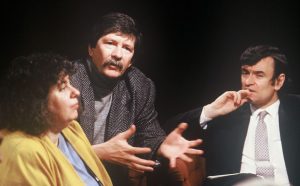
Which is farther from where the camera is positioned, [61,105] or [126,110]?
[126,110]

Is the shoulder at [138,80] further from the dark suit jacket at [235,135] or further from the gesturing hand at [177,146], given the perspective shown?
the gesturing hand at [177,146]

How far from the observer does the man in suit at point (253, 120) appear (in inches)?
99.2

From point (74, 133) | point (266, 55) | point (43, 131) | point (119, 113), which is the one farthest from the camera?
point (266, 55)

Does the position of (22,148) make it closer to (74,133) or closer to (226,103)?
(74,133)

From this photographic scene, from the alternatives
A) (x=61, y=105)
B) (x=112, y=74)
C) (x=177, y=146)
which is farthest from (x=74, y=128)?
(x=177, y=146)

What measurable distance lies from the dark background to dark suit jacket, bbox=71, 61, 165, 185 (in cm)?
8

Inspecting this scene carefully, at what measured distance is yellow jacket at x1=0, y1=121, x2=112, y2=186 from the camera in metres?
1.83

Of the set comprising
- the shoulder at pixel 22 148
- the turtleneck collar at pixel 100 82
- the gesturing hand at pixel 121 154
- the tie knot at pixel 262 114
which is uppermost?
the turtleneck collar at pixel 100 82

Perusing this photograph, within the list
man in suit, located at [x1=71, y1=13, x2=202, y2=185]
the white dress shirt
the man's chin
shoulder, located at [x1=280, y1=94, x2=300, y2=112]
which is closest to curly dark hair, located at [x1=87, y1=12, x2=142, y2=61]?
man in suit, located at [x1=71, y1=13, x2=202, y2=185]

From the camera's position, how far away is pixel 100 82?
2488 mm

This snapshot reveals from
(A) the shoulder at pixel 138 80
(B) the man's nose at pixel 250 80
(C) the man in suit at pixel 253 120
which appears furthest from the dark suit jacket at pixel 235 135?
(A) the shoulder at pixel 138 80

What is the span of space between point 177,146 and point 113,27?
2.47ft

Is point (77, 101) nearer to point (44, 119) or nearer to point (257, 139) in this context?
point (44, 119)

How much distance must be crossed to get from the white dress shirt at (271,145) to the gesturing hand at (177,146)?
336mm
